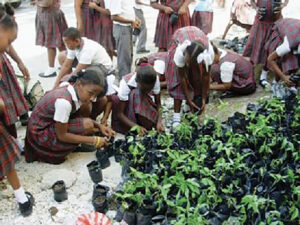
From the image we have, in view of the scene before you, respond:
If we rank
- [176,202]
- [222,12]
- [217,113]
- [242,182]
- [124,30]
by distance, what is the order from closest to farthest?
[176,202], [242,182], [217,113], [124,30], [222,12]

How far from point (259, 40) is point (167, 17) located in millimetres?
1037

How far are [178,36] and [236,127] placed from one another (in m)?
0.94

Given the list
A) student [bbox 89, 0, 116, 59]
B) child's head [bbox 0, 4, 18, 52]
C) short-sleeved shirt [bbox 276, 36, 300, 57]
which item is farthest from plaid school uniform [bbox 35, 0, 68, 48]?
short-sleeved shirt [bbox 276, 36, 300, 57]

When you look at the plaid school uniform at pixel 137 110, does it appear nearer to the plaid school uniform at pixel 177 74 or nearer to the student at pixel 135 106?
the student at pixel 135 106

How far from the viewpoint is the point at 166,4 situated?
4078mm

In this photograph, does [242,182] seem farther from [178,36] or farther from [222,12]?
[222,12]

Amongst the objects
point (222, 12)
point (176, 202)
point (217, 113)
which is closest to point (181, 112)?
point (217, 113)

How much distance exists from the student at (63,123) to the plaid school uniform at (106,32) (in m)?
1.43

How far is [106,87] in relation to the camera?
116 inches

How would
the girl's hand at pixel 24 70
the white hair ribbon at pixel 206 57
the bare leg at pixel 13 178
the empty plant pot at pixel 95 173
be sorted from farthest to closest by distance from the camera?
the girl's hand at pixel 24 70 → the white hair ribbon at pixel 206 57 → the empty plant pot at pixel 95 173 → the bare leg at pixel 13 178

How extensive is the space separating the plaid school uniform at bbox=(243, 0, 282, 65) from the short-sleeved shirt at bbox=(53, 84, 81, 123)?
2.31 meters

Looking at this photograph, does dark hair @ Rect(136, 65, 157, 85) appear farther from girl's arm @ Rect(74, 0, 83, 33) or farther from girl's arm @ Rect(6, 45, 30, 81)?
girl's arm @ Rect(74, 0, 83, 33)

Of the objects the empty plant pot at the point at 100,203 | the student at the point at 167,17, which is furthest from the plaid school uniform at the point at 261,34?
the empty plant pot at the point at 100,203

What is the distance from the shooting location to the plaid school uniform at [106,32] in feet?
Answer: 12.9
